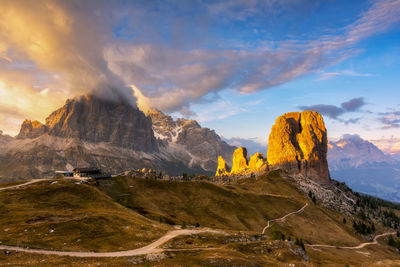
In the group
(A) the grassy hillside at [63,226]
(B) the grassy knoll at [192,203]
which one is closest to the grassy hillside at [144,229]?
(A) the grassy hillside at [63,226]

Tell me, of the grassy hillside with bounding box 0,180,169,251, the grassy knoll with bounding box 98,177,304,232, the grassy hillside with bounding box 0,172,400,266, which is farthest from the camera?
the grassy knoll with bounding box 98,177,304,232

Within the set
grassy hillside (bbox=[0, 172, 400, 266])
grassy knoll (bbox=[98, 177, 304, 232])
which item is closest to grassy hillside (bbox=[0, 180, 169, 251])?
grassy hillside (bbox=[0, 172, 400, 266])

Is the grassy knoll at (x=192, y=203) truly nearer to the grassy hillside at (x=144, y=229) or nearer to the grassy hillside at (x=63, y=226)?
the grassy hillside at (x=144, y=229)

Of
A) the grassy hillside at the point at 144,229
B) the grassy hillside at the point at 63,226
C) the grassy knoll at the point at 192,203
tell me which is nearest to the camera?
the grassy hillside at the point at 144,229

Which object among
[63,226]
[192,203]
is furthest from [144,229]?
[192,203]

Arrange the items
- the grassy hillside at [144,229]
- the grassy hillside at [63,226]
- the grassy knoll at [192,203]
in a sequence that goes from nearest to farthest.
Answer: the grassy hillside at [144,229] < the grassy hillside at [63,226] < the grassy knoll at [192,203]

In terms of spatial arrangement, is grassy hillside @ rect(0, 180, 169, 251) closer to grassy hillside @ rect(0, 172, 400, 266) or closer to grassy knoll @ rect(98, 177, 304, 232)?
grassy hillside @ rect(0, 172, 400, 266)

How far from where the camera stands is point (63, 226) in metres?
74.6

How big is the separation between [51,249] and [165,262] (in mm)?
27766

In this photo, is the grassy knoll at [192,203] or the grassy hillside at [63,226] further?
the grassy knoll at [192,203]

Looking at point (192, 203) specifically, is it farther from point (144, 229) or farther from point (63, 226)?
point (63, 226)

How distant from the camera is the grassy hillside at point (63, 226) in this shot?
63806mm

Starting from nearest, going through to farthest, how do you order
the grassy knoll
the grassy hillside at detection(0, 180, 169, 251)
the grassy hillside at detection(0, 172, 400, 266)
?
the grassy hillside at detection(0, 172, 400, 266) → the grassy hillside at detection(0, 180, 169, 251) → the grassy knoll

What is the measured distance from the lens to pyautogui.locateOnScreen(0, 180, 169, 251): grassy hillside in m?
63.8
